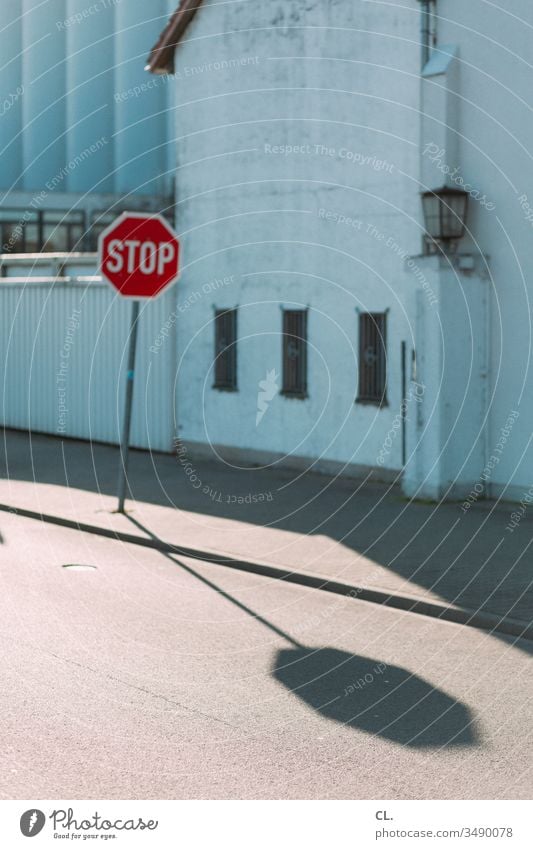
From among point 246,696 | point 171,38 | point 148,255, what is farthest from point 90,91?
point 246,696

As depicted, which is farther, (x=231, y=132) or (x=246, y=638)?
(x=231, y=132)

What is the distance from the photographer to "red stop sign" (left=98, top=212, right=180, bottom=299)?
20641mm

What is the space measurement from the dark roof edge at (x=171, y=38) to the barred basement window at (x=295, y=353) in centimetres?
468

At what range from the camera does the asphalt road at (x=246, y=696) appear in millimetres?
6230

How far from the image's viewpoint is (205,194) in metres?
20.3

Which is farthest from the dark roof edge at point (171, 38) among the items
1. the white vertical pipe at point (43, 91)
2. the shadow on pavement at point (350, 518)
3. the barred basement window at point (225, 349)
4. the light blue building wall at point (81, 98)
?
the white vertical pipe at point (43, 91)

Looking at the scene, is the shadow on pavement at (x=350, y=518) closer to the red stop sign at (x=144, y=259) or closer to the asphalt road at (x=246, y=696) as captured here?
the asphalt road at (x=246, y=696)

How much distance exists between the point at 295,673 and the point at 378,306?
933 cm

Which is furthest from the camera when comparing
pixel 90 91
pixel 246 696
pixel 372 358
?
pixel 90 91

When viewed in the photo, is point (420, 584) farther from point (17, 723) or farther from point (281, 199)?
point (281, 199)

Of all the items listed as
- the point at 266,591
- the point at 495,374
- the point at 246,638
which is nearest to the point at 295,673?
the point at 246,638

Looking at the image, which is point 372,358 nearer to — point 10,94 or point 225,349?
point 225,349

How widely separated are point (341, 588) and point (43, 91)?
35907mm

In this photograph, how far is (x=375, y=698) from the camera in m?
7.76
